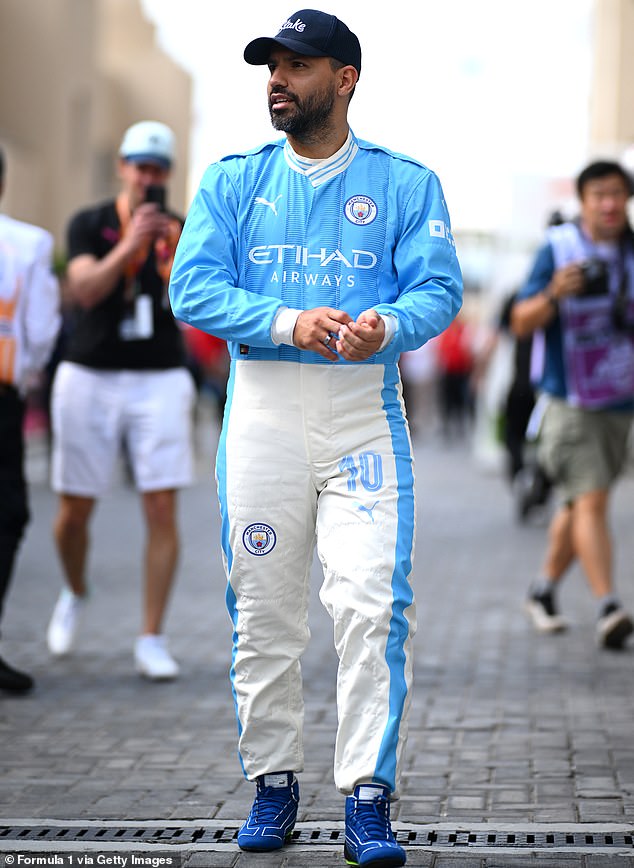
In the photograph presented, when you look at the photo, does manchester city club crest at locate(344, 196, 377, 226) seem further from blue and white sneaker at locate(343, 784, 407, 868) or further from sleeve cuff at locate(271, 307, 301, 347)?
blue and white sneaker at locate(343, 784, 407, 868)

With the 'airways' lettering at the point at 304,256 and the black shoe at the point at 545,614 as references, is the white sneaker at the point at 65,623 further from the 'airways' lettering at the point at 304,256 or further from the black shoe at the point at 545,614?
the 'airways' lettering at the point at 304,256

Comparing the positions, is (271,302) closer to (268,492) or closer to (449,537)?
(268,492)

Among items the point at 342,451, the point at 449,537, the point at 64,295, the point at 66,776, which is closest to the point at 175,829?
the point at 66,776

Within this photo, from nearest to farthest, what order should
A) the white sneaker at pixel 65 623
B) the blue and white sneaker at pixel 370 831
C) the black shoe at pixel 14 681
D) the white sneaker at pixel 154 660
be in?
the blue and white sneaker at pixel 370 831 → the black shoe at pixel 14 681 → the white sneaker at pixel 154 660 → the white sneaker at pixel 65 623

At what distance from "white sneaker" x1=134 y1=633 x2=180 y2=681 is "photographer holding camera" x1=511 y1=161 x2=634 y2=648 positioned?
6.77 feet

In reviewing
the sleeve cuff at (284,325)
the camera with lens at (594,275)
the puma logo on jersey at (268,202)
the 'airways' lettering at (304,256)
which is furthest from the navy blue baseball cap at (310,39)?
the camera with lens at (594,275)

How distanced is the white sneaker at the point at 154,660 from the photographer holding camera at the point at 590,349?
206 centimetres

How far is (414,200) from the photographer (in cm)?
400

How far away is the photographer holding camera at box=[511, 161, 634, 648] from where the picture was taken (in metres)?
7.27

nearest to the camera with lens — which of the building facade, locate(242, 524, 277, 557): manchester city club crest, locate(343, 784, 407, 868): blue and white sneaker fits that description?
locate(242, 524, 277, 557): manchester city club crest

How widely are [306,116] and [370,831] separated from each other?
1.78 metres

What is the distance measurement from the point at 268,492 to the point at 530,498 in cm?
913

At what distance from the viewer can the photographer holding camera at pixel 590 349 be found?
7270 mm

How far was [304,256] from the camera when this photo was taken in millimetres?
3959
